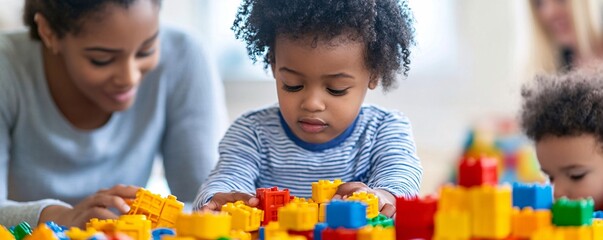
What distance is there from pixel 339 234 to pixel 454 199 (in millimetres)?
98

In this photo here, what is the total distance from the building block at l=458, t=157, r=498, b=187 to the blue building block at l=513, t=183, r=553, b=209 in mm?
119

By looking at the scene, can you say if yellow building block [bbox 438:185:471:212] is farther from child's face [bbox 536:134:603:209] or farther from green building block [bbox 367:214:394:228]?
child's face [bbox 536:134:603:209]

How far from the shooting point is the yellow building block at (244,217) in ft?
2.91

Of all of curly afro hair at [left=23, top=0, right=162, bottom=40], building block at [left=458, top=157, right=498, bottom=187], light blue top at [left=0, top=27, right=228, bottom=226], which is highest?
curly afro hair at [left=23, top=0, right=162, bottom=40]

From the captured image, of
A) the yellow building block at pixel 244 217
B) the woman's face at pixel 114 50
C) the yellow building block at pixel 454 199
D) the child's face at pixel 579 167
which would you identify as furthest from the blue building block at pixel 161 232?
the child's face at pixel 579 167

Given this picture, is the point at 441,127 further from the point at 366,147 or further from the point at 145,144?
the point at 366,147

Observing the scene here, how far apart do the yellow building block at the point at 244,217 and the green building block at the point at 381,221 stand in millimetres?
117

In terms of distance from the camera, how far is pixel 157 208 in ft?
3.27

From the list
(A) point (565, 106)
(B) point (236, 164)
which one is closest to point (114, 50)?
Result: (B) point (236, 164)

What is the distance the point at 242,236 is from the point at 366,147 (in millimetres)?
291

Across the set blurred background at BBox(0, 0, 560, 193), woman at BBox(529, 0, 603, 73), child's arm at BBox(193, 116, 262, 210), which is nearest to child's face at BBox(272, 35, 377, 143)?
child's arm at BBox(193, 116, 262, 210)

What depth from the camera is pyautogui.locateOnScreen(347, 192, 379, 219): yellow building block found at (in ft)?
2.86

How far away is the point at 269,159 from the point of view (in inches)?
43.7

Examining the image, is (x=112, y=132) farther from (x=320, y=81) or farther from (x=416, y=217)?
(x=416, y=217)
